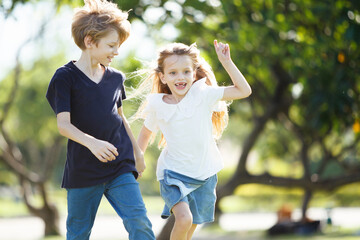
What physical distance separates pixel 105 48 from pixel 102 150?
0.70m

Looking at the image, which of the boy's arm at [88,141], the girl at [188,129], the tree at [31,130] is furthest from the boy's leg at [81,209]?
the tree at [31,130]

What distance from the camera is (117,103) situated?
12.3ft

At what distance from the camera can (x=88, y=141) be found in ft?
10.6

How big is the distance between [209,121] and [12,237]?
1072 centimetres

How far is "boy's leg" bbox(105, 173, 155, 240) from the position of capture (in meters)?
3.40

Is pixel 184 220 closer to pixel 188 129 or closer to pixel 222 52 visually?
pixel 188 129

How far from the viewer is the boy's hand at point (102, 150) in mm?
3166

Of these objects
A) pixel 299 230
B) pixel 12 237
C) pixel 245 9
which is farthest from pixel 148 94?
pixel 12 237

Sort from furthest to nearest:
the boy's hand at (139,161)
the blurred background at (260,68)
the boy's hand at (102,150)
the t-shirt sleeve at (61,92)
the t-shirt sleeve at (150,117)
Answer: the blurred background at (260,68), the t-shirt sleeve at (150,117), the boy's hand at (139,161), the t-shirt sleeve at (61,92), the boy's hand at (102,150)

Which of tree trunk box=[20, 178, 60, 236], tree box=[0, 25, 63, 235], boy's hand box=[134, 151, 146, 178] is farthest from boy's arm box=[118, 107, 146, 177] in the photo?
tree trunk box=[20, 178, 60, 236]

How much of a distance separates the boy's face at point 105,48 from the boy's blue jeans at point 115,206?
72cm

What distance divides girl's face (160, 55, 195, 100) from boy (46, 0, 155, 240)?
0.43 metres

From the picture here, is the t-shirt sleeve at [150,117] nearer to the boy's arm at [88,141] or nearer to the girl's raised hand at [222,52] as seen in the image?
the girl's raised hand at [222,52]

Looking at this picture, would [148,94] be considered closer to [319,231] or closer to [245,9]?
[245,9]
